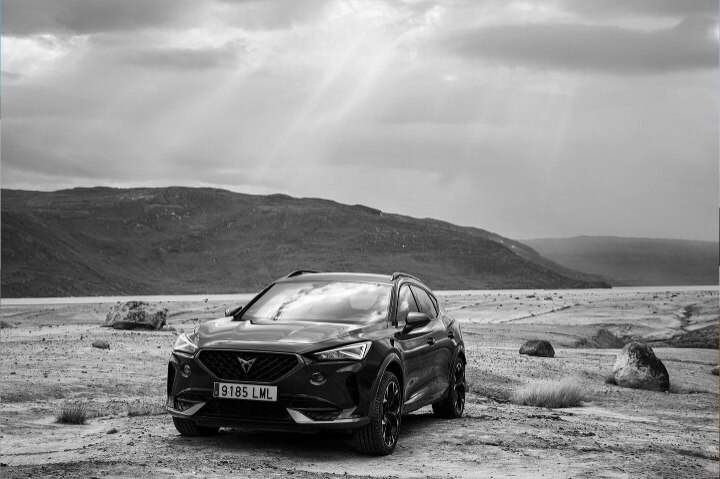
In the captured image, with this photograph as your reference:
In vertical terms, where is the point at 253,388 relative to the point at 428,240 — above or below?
below

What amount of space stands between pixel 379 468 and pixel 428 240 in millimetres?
187825

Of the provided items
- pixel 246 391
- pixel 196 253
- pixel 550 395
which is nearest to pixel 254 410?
pixel 246 391

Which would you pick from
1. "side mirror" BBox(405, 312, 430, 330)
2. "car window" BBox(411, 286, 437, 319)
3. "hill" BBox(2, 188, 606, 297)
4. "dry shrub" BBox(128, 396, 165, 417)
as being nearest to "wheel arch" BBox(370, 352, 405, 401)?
"side mirror" BBox(405, 312, 430, 330)

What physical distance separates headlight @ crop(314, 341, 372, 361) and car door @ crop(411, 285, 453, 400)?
6.90 feet

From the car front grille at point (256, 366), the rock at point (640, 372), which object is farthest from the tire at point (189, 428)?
the rock at point (640, 372)

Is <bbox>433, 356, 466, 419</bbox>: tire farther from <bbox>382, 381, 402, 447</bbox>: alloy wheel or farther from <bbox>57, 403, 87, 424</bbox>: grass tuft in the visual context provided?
<bbox>57, 403, 87, 424</bbox>: grass tuft

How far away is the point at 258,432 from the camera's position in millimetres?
10867

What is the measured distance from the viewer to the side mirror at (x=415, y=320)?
10.3 meters

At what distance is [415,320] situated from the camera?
1030 centimetres

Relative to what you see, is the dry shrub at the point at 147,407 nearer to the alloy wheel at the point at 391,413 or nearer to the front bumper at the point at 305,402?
the front bumper at the point at 305,402

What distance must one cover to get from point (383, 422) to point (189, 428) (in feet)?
6.95

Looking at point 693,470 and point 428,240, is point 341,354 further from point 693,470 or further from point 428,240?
point 428,240

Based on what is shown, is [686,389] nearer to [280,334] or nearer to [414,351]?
[414,351]

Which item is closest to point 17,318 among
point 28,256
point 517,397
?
point 517,397
